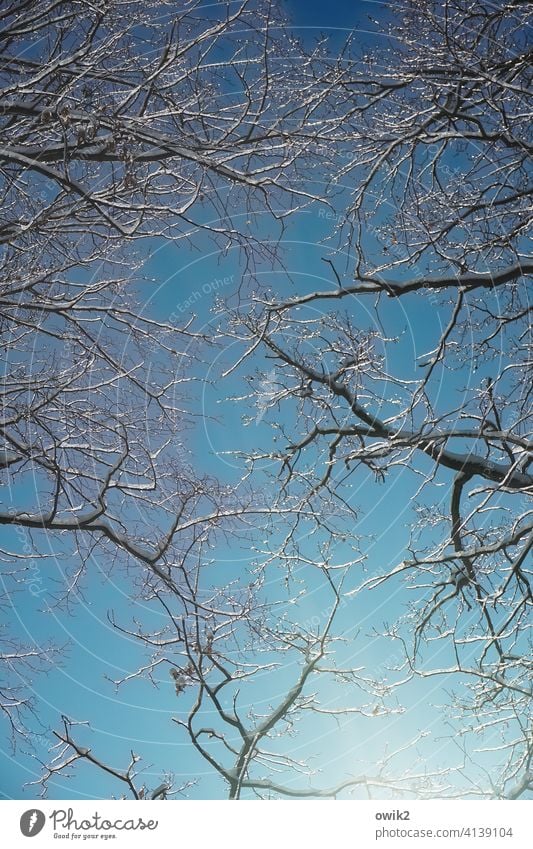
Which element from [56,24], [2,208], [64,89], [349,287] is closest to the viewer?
[64,89]

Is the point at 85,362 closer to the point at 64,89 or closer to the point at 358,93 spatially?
the point at 64,89

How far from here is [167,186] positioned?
4.52 meters

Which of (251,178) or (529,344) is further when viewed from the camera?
(529,344)

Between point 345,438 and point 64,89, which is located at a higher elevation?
point 64,89

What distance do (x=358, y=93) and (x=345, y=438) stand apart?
225 centimetres
